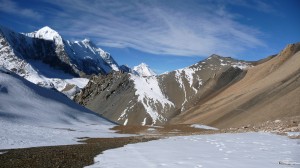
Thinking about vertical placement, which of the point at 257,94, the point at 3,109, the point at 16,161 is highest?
the point at 257,94

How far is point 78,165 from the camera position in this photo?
26.0 meters

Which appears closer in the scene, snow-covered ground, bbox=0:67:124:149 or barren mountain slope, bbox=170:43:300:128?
snow-covered ground, bbox=0:67:124:149

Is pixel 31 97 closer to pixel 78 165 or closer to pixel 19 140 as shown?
pixel 19 140

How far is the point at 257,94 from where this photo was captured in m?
118

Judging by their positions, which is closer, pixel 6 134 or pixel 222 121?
pixel 6 134

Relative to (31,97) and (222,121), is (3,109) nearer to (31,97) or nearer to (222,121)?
(31,97)

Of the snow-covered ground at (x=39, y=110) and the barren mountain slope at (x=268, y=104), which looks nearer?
the snow-covered ground at (x=39, y=110)

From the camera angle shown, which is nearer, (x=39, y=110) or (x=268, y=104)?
(x=268, y=104)

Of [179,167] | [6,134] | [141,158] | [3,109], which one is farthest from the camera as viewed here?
[3,109]

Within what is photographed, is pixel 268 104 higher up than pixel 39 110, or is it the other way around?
pixel 268 104

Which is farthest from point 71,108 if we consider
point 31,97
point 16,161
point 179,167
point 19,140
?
point 179,167

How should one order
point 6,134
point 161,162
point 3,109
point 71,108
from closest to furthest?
1. point 161,162
2. point 6,134
3. point 3,109
4. point 71,108

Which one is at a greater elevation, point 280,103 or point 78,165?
point 280,103

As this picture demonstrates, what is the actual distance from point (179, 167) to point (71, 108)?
101 m
